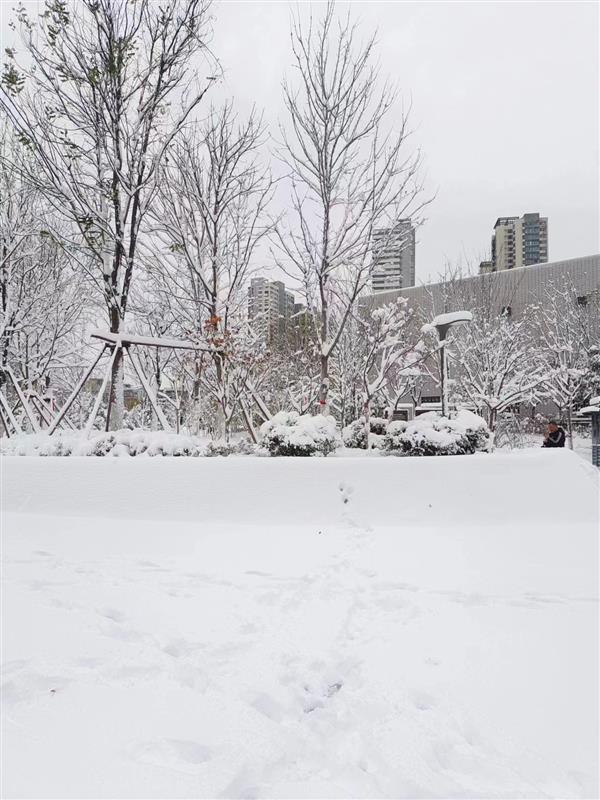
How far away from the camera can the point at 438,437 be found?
6.09m

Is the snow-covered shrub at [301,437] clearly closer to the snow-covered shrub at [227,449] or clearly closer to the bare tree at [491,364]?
the snow-covered shrub at [227,449]

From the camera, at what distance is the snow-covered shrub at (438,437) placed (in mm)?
6094

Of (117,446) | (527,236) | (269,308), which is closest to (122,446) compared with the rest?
(117,446)

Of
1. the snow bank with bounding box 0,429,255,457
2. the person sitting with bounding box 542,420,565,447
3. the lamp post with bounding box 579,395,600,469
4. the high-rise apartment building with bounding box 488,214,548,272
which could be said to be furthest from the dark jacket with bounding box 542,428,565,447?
the high-rise apartment building with bounding box 488,214,548,272

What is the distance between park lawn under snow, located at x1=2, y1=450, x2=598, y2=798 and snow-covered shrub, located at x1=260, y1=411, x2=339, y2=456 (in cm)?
79

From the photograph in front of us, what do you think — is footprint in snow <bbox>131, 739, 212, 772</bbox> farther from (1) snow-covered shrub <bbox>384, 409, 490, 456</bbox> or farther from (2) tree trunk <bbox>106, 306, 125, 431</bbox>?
(2) tree trunk <bbox>106, 306, 125, 431</bbox>

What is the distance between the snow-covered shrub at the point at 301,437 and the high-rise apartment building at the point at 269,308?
5407 mm

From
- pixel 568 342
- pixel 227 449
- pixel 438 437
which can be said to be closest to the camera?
pixel 438 437

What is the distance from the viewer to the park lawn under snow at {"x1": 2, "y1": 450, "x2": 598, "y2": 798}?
5.24 ft

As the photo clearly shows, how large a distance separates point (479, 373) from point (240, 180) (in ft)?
26.5

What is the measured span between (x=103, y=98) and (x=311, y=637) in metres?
8.61

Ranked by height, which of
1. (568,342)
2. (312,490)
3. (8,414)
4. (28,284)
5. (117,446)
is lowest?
(312,490)

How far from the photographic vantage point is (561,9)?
6004 millimetres

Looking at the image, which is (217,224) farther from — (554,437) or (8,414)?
(554,437)
